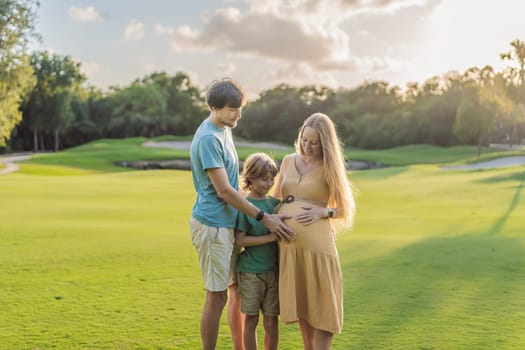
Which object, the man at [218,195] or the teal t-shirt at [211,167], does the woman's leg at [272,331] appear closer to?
the man at [218,195]

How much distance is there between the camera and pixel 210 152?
13.0ft

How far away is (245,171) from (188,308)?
6.84ft

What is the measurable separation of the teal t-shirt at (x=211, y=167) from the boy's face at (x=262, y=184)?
178mm

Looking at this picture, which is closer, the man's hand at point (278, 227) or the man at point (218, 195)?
the man at point (218, 195)

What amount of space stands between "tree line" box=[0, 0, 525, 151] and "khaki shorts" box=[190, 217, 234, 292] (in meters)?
48.1

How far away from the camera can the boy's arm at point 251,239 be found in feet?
13.8

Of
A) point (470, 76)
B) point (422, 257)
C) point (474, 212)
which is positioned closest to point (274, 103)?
point (470, 76)

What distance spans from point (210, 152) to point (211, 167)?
0.11m

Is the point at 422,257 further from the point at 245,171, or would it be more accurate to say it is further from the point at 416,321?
the point at 245,171

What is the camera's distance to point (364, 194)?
21156 millimetres

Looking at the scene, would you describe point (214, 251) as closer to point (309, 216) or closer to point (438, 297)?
point (309, 216)

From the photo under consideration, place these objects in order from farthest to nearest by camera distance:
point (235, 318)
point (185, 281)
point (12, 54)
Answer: point (12, 54) < point (185, 281) < point (235, 318)

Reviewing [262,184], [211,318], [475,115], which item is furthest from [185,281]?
[475,115]

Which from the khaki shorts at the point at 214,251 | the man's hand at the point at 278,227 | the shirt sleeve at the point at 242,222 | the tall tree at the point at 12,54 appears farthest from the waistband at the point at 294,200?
the tall tree at the point at 12,54
